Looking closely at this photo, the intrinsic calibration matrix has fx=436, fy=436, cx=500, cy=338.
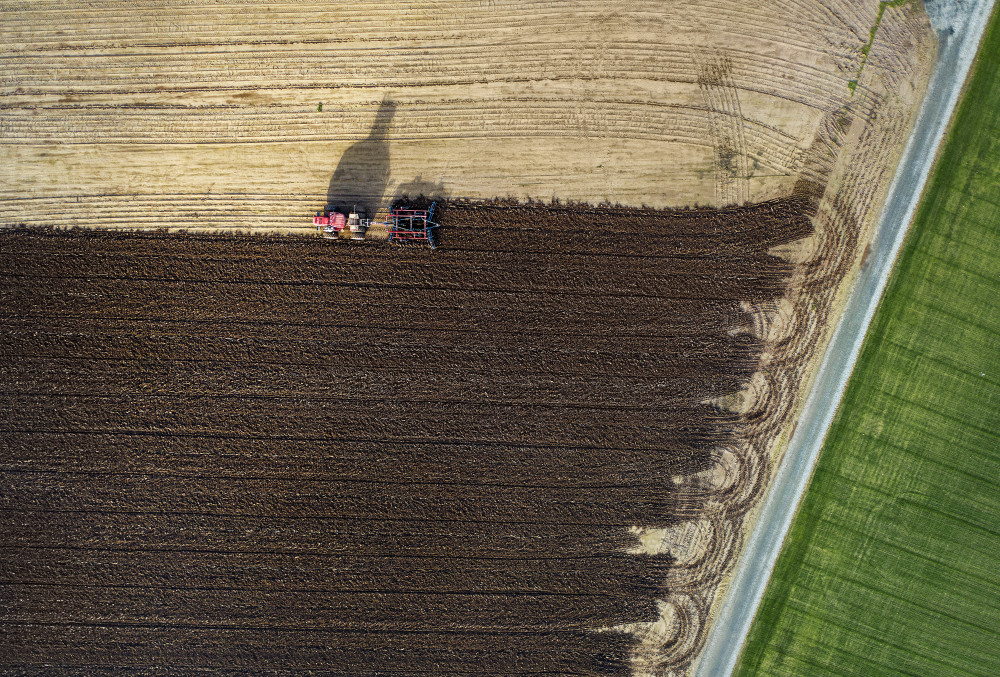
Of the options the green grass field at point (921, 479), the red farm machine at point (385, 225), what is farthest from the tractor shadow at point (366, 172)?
the green grass field at point (921, 479)

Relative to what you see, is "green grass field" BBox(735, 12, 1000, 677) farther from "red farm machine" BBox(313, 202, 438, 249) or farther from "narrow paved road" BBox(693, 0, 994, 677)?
"red farm machine" BBox(313, 202, 438, 249)

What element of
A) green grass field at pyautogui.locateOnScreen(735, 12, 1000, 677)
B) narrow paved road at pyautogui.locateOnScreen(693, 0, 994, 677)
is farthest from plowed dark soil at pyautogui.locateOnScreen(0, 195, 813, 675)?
green grass field at pyautogui.locateOnScreen(735, 12, 1000, 677)

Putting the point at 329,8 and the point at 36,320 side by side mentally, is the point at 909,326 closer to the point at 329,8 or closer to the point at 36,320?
the point at 329,8

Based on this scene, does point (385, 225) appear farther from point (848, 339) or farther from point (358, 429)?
point (848, 339)

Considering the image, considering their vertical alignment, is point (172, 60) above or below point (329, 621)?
above

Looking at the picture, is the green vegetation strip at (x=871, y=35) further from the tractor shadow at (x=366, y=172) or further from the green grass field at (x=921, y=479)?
the tractor shadow at (x=366, y=172)

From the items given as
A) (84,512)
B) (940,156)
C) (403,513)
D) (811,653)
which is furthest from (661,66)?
(84,512)

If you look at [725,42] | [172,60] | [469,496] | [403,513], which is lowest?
[403,513]
